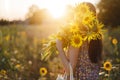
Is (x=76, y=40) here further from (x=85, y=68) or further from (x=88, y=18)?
(x=85, y=68)

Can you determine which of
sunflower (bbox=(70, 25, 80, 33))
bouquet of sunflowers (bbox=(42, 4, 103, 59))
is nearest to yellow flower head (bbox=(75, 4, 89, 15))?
bouquet of sunflowers (bbox=(42, 4, 103, 59))

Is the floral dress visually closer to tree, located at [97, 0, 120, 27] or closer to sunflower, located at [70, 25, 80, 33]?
sunflower, located at [70, 25, 80, 33]

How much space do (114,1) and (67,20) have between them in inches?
771

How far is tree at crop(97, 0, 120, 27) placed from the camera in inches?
947

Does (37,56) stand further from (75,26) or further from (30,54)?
(75,26)

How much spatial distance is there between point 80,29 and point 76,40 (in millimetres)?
139

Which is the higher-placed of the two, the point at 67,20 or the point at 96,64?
the point at 67,20

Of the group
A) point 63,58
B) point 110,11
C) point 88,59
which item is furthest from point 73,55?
point 110,11

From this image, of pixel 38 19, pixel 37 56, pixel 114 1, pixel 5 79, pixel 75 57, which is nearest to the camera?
pixel 75 57

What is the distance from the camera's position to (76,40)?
460cm

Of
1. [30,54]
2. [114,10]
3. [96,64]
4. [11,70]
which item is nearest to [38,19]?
[114,10]

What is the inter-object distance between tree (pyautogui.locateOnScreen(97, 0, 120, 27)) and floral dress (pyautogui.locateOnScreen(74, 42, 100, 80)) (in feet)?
62.6

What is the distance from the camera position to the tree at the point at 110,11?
24.1m

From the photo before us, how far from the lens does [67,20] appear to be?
4727 millimetres
